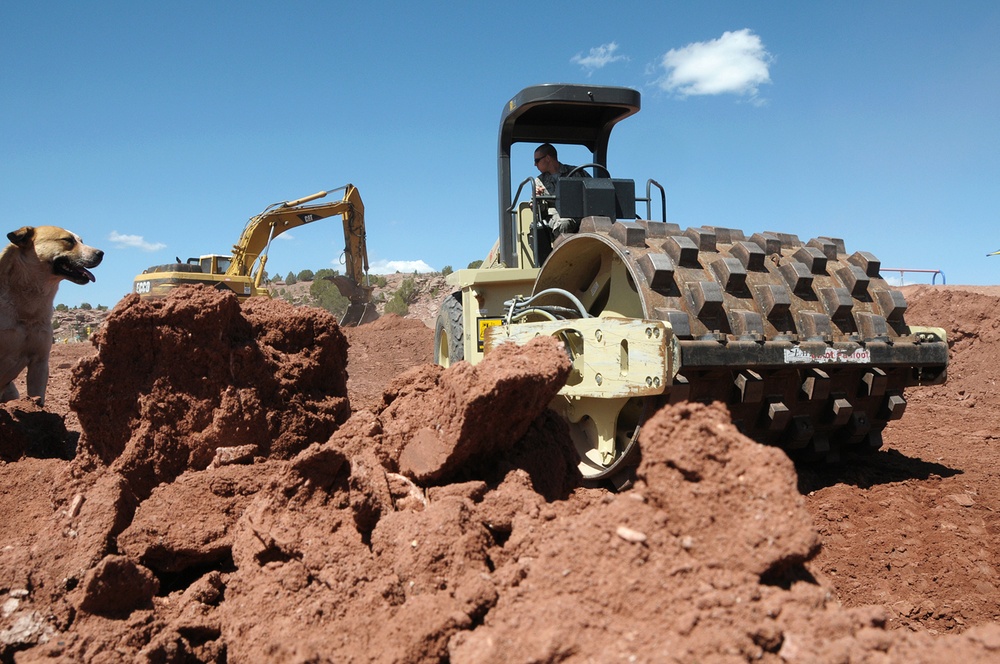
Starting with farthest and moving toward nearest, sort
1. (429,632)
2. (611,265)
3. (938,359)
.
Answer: (611,265), (938,359), (429,632)

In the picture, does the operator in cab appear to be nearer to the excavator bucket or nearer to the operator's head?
the operator's head

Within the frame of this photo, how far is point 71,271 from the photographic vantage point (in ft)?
19.6

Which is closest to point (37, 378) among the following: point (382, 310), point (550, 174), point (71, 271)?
point (71, 271)

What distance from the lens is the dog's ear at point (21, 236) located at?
5754mm

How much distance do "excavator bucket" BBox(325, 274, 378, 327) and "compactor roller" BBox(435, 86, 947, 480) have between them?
15.8 metres

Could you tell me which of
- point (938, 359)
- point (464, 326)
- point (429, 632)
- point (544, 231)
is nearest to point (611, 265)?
point (544, 231)

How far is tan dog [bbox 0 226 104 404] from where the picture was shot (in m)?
5.66

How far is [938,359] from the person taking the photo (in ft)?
13.8

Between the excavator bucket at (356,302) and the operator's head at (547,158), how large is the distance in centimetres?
1467

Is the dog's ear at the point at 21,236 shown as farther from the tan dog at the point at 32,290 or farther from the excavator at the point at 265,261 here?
the excavator at the point at 265,261

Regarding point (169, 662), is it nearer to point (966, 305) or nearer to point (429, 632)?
point (429, 632)

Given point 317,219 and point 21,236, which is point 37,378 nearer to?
point 21,236

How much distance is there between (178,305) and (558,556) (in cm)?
217

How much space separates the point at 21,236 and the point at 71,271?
42 cm
